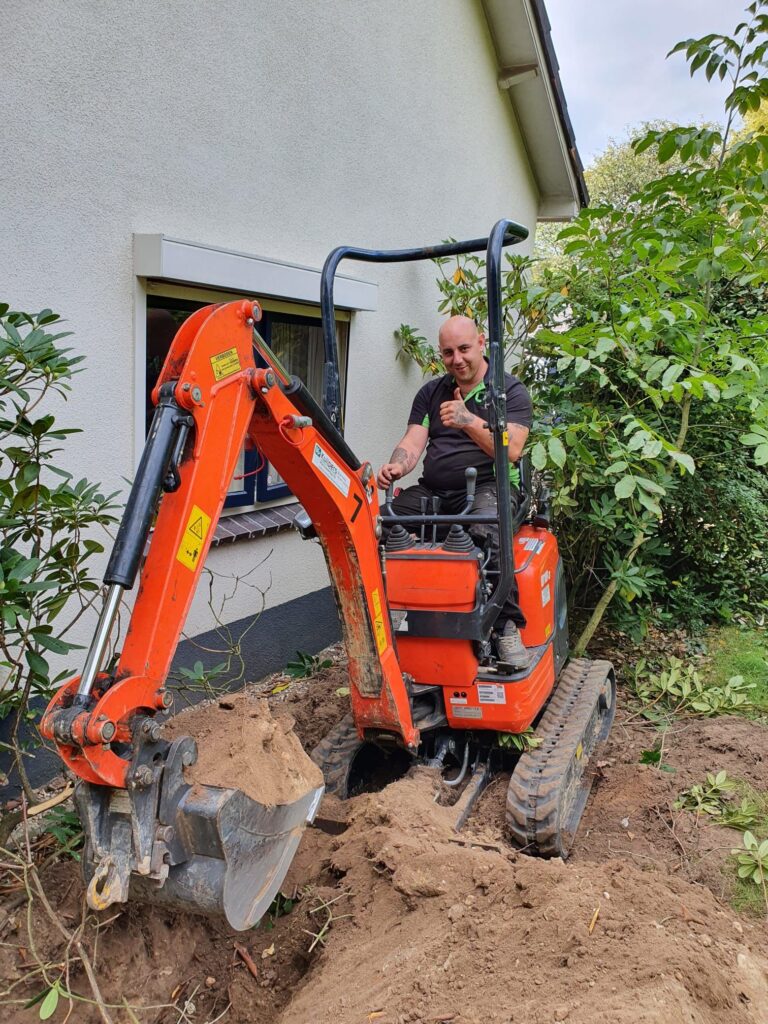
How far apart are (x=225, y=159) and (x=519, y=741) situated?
365 centimetres

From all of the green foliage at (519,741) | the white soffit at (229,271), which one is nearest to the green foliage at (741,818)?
the green foliage at (519,741)

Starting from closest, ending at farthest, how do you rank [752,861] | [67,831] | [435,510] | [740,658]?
[67,831] → [752,861] → [435,510] → [740,658]

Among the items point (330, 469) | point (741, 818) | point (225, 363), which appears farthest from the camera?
point (741, 818)

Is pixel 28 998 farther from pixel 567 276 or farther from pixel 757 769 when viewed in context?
pixel 567 276

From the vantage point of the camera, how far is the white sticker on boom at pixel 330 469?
2.73 m

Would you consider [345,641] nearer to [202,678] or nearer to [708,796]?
[202,678]

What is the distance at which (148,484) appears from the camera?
204cm

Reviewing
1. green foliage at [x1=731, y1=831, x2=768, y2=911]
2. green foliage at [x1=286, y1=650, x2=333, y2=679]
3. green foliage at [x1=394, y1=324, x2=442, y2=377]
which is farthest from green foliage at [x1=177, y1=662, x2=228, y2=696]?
green foliage at [x1=394, y1=324, x2=442, y2=377]

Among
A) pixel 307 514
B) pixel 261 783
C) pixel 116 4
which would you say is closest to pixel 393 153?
pixel 116 4

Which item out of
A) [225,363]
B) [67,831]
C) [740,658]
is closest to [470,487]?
[225,363]

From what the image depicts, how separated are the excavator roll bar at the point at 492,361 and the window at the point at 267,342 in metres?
0.77

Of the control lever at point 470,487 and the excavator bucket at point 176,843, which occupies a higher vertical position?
the control lever at point 470,487

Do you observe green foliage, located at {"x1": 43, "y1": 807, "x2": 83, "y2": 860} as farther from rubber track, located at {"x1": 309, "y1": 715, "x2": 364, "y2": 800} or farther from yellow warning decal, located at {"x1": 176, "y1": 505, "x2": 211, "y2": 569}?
yellow warning decal, located at {"x1": 176, "y1": 505, "x2": 211, "y2": 569}

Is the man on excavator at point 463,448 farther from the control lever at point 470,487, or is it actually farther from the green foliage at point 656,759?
the green foliage at point 656,759
